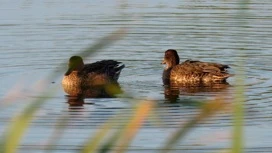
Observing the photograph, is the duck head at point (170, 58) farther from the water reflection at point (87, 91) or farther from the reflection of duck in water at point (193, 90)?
the water reflection at point (87, 91)

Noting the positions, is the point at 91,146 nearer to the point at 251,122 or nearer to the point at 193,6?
the point at 251,122

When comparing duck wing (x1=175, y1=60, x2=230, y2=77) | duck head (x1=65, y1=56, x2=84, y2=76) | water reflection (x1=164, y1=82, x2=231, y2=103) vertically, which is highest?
duck head (x1=65, y1=56, x2=84, y2=76)

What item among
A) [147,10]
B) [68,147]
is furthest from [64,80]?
[147,10]

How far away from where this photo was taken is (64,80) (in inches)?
576

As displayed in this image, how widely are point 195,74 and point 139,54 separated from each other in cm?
164

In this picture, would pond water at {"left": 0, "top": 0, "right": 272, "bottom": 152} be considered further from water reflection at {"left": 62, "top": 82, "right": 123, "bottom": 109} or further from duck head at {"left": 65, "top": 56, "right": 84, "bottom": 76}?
duck head at {"left": 65, "top": 56, "right": 84, "bottom": 76}

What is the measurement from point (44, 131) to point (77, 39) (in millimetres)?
7324

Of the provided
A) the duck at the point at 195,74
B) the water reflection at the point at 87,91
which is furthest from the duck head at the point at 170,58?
the water reflection at the point at 87,91

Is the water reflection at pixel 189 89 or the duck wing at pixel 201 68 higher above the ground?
the duck wing at pixel 201 68

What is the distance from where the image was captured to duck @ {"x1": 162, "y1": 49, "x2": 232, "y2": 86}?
572 inches

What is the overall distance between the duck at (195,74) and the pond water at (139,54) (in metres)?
0.28

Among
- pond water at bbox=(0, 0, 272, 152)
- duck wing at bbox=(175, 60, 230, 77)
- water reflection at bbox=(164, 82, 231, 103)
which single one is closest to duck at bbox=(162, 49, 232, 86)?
duck wing at bbox=(175, 60, 230, 77)

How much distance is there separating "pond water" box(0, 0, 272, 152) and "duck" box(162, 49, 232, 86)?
284 millimetres

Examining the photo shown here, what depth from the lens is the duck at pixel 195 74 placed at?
1454cm
